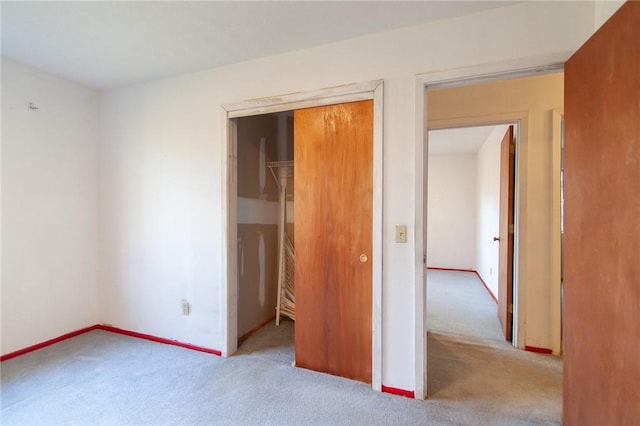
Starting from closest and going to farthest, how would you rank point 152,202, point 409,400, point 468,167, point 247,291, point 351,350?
1. point 409,400
2. point 351,350
3. point 152,202
4. point 247,291
5. point 468,167

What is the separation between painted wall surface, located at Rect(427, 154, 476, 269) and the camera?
6.02m

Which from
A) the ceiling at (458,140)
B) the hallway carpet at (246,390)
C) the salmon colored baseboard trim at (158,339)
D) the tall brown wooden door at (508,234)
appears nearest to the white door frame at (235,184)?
the salmon colored baseboard trim at (158,339)

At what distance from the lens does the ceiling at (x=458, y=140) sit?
440cm

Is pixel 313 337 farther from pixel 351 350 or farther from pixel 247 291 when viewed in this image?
pixel 247 291

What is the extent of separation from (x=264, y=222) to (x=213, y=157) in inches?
38.9

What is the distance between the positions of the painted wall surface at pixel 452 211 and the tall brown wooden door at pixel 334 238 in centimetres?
466

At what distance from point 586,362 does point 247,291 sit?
8.30 ft

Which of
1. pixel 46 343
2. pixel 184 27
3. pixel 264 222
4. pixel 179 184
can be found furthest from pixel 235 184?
pixel 46 343

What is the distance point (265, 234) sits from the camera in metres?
3.20

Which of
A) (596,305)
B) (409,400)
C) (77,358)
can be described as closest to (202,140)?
(77,358)

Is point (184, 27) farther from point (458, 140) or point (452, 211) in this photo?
point (452, 211)

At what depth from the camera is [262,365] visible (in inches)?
88.9

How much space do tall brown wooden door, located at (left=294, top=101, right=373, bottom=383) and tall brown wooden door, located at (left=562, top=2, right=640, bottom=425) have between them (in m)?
1.08

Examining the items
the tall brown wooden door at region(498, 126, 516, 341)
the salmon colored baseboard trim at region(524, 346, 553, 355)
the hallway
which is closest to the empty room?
the salmon colored baseboard trim at region(524, 346, 553, 355)
